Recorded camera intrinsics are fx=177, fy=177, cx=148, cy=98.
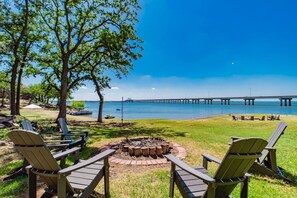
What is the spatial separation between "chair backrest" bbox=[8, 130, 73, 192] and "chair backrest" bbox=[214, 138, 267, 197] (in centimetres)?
177

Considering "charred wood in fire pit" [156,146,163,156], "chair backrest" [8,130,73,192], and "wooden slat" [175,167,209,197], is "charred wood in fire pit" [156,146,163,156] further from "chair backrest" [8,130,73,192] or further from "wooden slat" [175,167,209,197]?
"chair backrest" [8,130,73,192]

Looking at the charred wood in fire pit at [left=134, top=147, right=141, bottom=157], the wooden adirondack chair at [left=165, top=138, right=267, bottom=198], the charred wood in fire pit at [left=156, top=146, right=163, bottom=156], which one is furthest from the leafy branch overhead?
the wooden adirondack chair at [left=165, top=138, right=267, bottom=198]

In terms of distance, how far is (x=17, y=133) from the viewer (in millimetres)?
2033

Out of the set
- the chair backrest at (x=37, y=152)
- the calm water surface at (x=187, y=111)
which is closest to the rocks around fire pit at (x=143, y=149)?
the chair backrest at (x=37, y=152)

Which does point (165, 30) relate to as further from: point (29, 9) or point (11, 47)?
point (11, 47)

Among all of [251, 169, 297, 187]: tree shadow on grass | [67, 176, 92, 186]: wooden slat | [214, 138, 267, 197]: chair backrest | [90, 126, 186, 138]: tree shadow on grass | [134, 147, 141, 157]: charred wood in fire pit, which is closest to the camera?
[214, 138, 267, 197]: chair backrest

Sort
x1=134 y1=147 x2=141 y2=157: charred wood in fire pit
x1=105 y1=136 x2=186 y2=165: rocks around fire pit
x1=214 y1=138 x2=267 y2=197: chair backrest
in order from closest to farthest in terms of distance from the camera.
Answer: x1=214 y1=138 x2=267 y2=197: chair backrest
x1=105 y1=136 x2=186 y2=165: rocks around fire pit
x1=134 y1=147 x2=141 y2=157: charred wood in fire pit

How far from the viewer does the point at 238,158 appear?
1868 mm

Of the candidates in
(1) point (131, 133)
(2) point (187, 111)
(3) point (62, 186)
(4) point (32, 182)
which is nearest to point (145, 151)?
(4) point (32, 182)

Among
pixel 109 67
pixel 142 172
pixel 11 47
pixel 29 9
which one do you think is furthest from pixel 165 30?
pixel 142 172

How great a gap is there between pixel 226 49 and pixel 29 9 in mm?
22542

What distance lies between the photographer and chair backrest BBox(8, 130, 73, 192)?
6.48 feet

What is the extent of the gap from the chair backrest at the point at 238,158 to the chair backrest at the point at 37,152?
1.77 metres

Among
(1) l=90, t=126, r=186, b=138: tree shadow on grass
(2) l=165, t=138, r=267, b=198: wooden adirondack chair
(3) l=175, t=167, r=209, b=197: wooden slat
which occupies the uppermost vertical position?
(2) l=165, t=138, r=267, b=198: wooden adirondack chair
